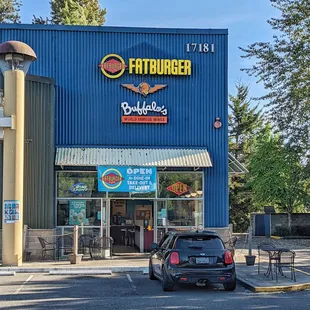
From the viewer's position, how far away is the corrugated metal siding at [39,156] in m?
19.9

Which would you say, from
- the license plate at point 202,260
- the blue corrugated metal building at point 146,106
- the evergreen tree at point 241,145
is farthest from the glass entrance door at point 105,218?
the evergreen tree at point 241,145

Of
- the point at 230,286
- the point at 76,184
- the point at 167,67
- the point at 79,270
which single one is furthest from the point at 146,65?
the point at 230,286

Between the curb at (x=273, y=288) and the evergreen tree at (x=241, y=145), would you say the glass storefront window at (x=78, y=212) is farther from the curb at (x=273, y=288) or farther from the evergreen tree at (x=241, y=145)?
the evergreen tree at (x=241, y=145)

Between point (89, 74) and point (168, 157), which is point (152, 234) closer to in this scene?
point (168, 157)

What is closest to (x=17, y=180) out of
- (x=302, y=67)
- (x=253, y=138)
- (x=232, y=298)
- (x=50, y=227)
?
(x=50, y=227)

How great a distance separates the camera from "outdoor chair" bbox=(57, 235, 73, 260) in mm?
20250

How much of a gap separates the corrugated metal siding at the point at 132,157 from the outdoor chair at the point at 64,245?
9.33 feet

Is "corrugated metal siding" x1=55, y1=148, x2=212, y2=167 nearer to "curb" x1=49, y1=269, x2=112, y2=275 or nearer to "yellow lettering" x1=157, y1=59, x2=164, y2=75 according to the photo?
"yellow lettering" x1=157, y1=59, x2=164, y2=75

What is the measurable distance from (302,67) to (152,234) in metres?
14.4

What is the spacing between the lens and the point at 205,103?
878 inches

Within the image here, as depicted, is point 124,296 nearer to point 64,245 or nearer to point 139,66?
point 64,245

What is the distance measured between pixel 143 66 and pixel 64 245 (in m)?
7.84

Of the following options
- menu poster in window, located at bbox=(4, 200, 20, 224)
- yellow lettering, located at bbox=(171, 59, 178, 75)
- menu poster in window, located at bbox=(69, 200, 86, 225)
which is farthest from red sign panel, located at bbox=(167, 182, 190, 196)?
menu poster in window, located at bbox=(4, 200, 20, 224)

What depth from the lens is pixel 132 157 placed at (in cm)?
2122
